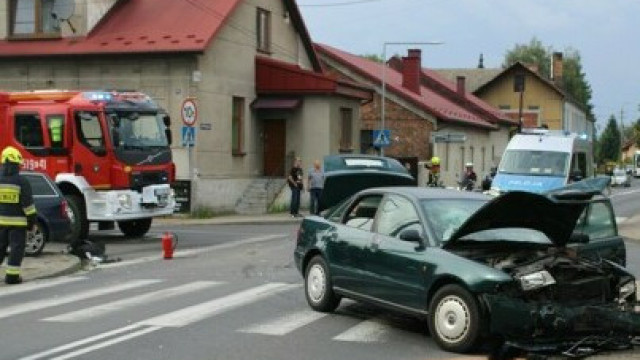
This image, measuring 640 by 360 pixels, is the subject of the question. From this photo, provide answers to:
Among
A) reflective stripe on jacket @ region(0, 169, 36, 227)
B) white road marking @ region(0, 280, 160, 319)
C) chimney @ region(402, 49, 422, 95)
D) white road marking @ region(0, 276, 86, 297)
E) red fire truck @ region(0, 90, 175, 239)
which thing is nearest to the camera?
white road marking @ region(0, 280, 160, 319)

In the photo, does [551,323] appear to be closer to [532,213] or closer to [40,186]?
[532,213]

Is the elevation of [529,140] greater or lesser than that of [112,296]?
greater

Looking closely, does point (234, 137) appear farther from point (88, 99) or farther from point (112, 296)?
point (112, 296)

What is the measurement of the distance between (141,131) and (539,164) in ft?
36.6

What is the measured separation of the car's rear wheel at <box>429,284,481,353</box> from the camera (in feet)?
26.2

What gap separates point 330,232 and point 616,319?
11.4ft

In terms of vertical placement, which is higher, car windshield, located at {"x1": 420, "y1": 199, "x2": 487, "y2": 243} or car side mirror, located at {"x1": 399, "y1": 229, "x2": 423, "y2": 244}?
car windshield, located at {"x1": 420, "y1": 199, "x2": 487, "y2": 243}

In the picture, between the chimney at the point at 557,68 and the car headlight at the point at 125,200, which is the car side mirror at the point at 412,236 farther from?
the chimney at the point at 557,68

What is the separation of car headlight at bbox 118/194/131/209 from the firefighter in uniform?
6.24 meters

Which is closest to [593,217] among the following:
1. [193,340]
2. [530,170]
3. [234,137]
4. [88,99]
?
[193,340]

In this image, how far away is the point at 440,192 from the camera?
9.77 m

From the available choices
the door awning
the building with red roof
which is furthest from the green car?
the building with red roof

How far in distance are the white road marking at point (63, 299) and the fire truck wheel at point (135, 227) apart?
8.14 m

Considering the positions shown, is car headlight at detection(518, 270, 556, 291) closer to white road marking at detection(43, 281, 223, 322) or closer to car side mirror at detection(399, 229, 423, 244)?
car side mirror at detection(399, 229, 423, 244)
